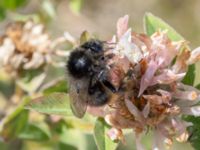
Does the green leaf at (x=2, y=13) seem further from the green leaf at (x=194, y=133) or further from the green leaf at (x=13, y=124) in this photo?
the green leaf at (x=194, y=133)

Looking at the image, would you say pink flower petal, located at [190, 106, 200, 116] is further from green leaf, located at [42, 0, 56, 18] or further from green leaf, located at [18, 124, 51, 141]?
green leaf, located at [42, 0, 56, 18]

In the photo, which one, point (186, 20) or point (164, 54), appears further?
point (186, 20)

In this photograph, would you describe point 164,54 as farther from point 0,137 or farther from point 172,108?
point 0,137

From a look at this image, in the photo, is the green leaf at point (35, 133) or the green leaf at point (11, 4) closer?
the green leaf at point (35, 133)

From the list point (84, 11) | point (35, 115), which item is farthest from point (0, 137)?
point (84, 11)

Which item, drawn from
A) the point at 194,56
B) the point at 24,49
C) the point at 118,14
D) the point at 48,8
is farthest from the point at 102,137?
the point at 118,14

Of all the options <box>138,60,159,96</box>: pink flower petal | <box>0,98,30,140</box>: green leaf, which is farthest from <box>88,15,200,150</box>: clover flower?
<box>0,98,30,140</box>: green leaf

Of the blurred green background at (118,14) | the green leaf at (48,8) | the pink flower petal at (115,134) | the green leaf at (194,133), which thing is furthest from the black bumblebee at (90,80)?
the blurred green background at (118,14)
